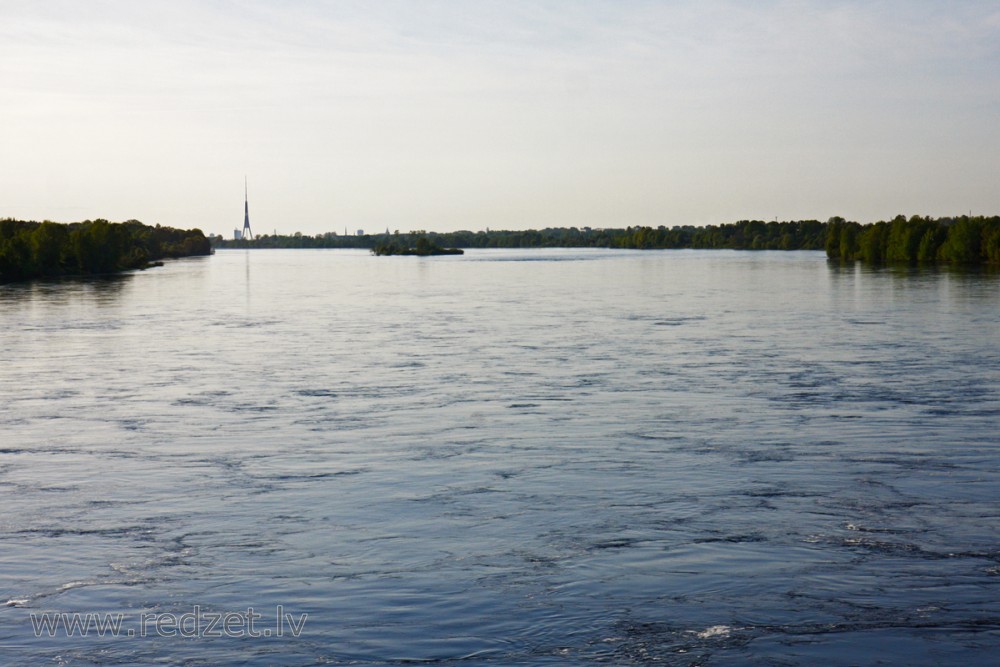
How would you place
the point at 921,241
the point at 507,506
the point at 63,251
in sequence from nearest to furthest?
the point at 507,506
the point at 63,251
the point at 921,241

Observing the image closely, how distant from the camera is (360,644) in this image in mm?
6574

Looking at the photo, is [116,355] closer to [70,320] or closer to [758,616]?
[70,320]

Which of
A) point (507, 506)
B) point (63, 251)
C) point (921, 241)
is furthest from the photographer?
point (921, 241)

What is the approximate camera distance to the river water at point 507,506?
22.1ft

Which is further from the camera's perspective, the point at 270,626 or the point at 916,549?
the point at 916,549

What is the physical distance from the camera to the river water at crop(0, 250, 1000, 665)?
674cm

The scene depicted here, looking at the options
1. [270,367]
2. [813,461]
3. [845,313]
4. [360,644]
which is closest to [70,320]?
[270,367]

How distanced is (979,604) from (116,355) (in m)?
19.3

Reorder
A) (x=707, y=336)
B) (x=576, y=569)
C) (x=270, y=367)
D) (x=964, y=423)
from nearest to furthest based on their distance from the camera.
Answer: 1. (x=576, y=569)
2. (x=964, y=423)
3. (x=270, y=367)
4. (x=707, y=336)

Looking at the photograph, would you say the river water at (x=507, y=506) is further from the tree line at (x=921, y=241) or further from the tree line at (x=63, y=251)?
the tree line at (x=921, y=241)

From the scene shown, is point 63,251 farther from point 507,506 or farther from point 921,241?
point 507,506

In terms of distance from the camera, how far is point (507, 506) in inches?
383

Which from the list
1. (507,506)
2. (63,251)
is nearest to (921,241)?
(63,251)

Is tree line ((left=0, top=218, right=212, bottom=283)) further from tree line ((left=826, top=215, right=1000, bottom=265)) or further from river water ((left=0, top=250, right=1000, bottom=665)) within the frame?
tree line ((left=826, top=215, right=1000, bottom=265))
